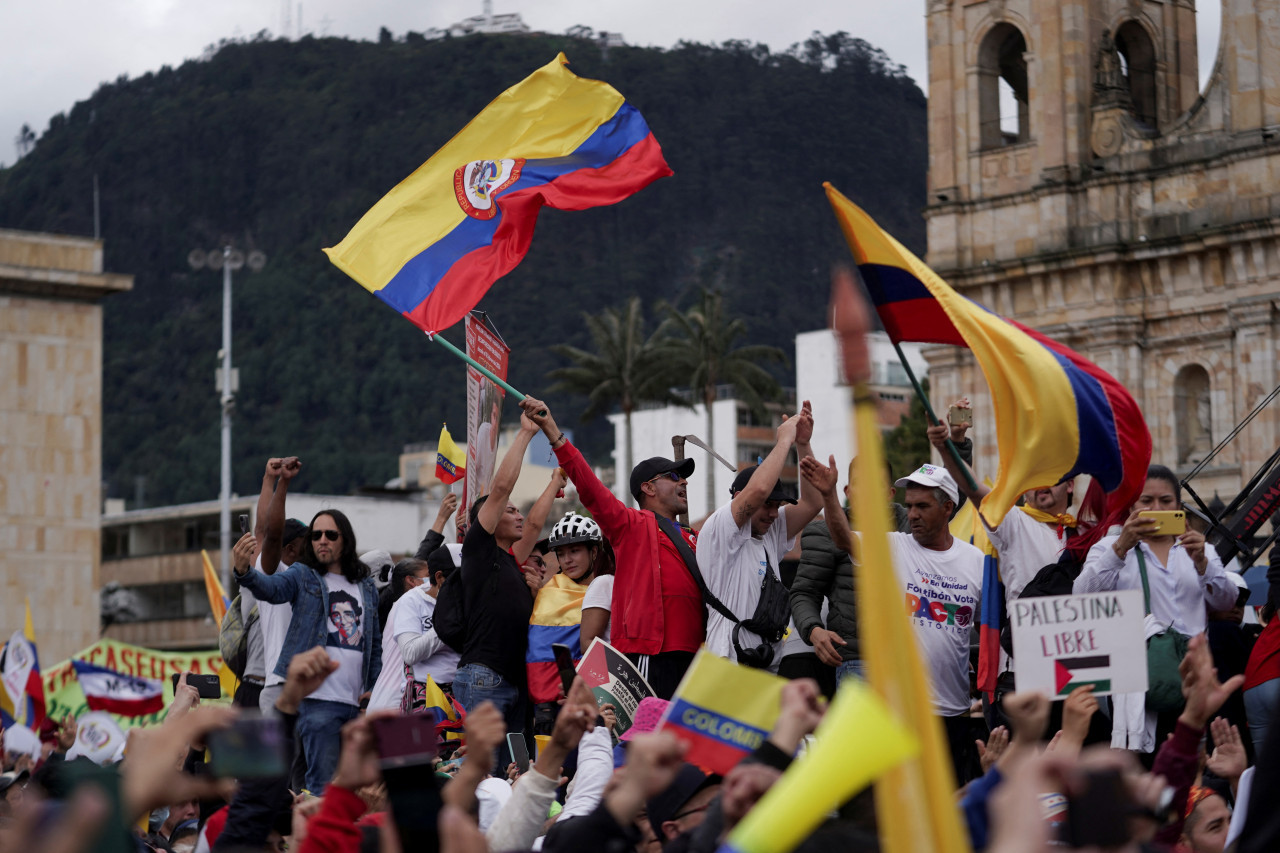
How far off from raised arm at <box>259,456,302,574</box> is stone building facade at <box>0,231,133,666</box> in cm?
4080

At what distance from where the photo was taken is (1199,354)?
40.5 m

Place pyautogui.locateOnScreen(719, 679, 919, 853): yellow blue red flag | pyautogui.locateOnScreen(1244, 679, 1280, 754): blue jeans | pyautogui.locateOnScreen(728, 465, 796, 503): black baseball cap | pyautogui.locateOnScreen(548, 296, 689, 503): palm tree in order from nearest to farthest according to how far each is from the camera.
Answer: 1. pyautogui.locateOnScreen(719, 679, 919, 853): yellow blue red flag
2. pyautogui.locateOnScreen(1244, 679, 1280, 754): blue jeans
3. pyautogui.locateOnScreen(728, 465, 796, 503): black baseball cap
4. pyautogui.locateOnScreen(548, 296, 689, 503): palm tree

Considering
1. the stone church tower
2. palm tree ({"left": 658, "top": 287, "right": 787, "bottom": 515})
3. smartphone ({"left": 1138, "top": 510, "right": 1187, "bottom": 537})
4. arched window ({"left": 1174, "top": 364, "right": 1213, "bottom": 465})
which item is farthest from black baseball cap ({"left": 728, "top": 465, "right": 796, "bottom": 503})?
palm tree ({"left": 658, "top": 287, "right": 787, "bottom": 515})

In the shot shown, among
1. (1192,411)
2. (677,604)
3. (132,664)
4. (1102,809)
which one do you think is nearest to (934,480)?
(677,604)

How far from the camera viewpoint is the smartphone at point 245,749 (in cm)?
464

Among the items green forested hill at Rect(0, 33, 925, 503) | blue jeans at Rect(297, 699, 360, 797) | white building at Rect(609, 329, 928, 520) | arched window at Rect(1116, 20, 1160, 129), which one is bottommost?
blue jeans at Rect(297, 699, 360, 797)

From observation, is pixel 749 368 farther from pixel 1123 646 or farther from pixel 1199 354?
pixel 1123 646

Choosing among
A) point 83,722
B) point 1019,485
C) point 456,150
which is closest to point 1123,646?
point 1019,485

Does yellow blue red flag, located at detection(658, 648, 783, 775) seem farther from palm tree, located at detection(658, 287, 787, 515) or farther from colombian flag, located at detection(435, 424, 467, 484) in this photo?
palm tree, located at detection(658, 287, 787, 515)

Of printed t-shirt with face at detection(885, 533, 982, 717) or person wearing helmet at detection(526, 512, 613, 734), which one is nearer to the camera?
printed t-shirt with face at detection(885, 533, 982, 717)

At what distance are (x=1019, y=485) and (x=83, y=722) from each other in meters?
7.35

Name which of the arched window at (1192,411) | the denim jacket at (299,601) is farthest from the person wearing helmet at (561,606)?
the arched window at (1192,411)

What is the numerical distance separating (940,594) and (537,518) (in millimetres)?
2521

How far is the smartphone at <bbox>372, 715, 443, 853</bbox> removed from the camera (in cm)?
491
